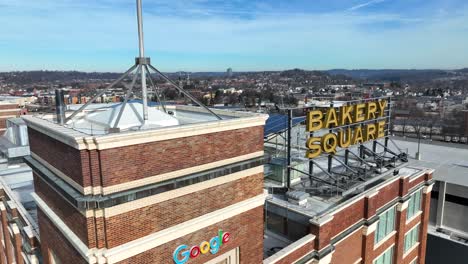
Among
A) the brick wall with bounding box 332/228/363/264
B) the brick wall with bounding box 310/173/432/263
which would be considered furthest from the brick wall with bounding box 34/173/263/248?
the brick wall with bounding box 332/228/363/264

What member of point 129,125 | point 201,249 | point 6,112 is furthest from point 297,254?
point 6,112

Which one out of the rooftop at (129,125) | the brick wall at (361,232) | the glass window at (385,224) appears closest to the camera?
the rooftop at (129,125)

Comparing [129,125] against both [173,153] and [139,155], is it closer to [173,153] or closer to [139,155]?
[173,153]

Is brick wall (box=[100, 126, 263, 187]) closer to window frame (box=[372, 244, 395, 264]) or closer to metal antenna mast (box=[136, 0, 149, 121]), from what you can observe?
metal antenna mast (box=[136, 0, 149, 121])

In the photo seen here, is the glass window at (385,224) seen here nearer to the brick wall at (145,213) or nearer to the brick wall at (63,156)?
the brick wall at (145,213)

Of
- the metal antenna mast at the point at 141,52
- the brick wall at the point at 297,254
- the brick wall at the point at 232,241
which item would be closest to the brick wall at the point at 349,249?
the brick wall at the point at 297,254

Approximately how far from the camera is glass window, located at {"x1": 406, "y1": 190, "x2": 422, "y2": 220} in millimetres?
28266

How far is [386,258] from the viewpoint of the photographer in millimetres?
25938

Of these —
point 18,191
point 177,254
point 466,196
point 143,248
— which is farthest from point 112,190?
point 466,196

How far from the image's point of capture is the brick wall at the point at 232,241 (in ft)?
38.0

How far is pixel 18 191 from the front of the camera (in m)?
24.8

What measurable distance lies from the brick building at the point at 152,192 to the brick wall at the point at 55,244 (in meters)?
0.05

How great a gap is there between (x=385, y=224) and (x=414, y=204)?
606cm

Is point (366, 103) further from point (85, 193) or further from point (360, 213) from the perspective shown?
point (85, 193)
